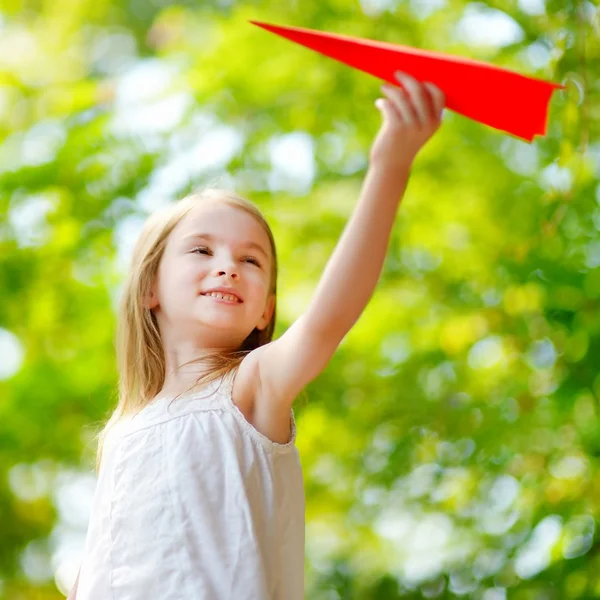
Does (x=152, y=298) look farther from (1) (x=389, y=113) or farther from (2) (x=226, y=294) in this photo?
(1) (x=389, y=113)

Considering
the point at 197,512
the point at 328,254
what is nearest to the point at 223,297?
the point at 197,512

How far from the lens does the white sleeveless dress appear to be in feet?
2.87

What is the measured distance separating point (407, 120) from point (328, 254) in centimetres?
202

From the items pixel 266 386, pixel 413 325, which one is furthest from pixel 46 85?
pixel 266 386

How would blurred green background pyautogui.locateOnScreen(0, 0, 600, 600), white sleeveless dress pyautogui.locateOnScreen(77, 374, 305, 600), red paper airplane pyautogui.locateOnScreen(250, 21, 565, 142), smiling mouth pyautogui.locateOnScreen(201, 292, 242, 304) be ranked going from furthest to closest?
blurred green background pyautogui.locateOnScreen(0, 0, 600, 600) < smiling mouth pyautogui.locateOnScreen(201, 292, 242, 304) < white sleeveless dress pyautogui.locateOnScreen(77, 374, 305, 600) < red paper airplane pyautogui.locateOnScreen(250, 21, 565, 142)

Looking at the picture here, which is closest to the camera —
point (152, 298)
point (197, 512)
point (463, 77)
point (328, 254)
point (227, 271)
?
point (463, 77)

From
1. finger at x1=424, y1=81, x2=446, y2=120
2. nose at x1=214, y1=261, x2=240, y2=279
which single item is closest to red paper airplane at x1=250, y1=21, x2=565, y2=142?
finger at x1=424, y1=81, x2=446, y2=120

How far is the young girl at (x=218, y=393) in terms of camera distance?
816 mm

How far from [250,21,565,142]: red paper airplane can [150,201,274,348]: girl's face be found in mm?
293

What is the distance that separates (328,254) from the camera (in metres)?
2.82

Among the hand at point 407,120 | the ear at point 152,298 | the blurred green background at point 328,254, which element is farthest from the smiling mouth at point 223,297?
the blurred green background at point 328,254

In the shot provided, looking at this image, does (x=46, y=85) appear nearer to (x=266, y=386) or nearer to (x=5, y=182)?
(x=5, y=182)

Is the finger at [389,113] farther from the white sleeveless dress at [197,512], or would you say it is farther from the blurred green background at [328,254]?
the blurred green background at [328,254]

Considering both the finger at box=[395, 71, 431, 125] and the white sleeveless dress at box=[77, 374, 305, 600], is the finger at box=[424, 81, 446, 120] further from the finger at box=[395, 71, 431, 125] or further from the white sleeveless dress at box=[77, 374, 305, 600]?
the white sleeveless dress at box=[77, 374, 305, 600]
